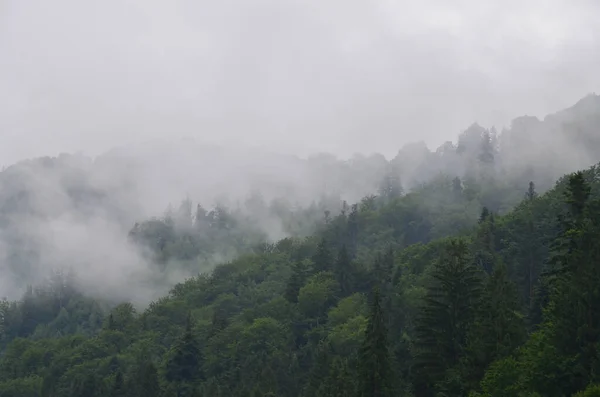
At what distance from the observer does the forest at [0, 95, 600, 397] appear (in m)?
50.6

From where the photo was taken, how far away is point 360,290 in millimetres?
109062

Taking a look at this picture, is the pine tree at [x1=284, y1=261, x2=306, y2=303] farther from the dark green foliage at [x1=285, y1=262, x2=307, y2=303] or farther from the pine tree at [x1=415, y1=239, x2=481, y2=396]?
the pine tree at [x1=415, y1=239, x2=481, y2=396]

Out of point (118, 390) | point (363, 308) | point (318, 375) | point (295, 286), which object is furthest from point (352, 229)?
point (318, 375)

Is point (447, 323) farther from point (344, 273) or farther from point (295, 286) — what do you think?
point (295, 286)

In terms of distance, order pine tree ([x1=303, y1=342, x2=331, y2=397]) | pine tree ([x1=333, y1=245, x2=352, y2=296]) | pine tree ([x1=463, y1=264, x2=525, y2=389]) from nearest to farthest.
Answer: pine tree ([x1=463, y1=264, x2=525, y2=389]) → pine tree ([x1=303, y1=342, x2=331, y2=397]) → pine tree ([x1=333, y1=245, x2=352, y2=296])

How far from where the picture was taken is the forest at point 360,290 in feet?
166

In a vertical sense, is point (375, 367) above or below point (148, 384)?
below

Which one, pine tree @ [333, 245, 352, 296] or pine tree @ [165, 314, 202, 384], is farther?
pine tree @ [333, 245, 352, 296]

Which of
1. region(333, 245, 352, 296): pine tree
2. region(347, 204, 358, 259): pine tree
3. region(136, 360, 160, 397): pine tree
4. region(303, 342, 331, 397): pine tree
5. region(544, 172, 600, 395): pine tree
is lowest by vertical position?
region(544, 172, 600, 395): pine tree

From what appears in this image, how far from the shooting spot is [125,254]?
609ft

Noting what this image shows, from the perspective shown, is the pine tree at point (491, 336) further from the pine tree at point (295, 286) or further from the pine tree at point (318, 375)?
the pine tree at point (295, 286)

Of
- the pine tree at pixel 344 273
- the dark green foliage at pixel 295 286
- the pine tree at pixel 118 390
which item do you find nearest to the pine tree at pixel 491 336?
the pine tree at pixel 118 390

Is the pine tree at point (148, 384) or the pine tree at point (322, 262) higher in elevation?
the pine tree at point (322, 262)

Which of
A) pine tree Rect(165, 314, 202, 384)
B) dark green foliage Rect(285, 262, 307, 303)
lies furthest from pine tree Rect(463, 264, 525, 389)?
dark green foliage Rect(285, 262, 307, 303)
